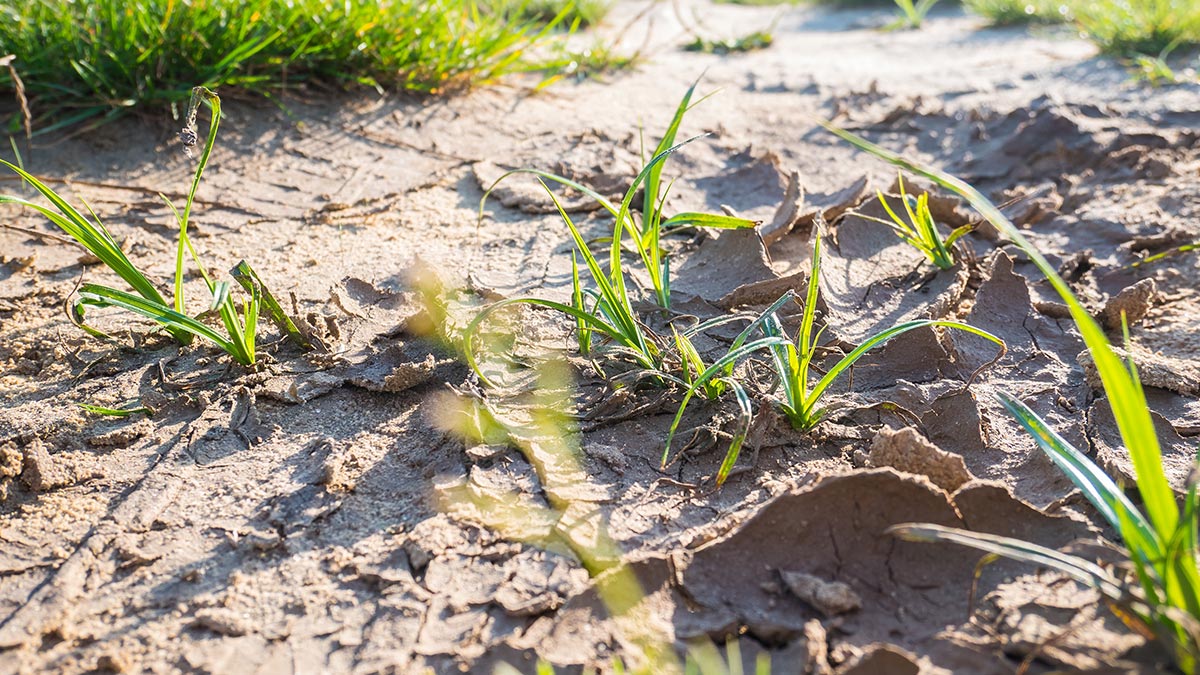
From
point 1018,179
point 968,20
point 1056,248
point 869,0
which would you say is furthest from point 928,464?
point 869,0

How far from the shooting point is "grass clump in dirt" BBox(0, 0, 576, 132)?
241cm

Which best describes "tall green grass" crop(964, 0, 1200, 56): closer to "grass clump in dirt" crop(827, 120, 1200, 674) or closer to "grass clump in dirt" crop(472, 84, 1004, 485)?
"grass clump in dirt" crop(472, 84, 1004, 485)

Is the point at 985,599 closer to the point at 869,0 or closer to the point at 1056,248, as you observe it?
the point at 1056,248

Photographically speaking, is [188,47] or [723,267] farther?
[188,47]

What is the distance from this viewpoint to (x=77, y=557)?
1266 mm

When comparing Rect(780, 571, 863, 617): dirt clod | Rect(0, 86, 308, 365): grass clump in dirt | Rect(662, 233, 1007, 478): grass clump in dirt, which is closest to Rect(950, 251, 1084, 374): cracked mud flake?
Rect(662, 233, 1007, 478): grass clump in dirt

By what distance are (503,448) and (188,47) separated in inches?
69.0

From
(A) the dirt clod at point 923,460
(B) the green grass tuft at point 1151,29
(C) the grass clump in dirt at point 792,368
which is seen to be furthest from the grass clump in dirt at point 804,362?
(B) the green grass tuft at point 1151,29

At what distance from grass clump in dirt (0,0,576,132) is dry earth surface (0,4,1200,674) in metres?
0.10

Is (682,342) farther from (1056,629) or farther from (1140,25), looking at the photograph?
(1140,25)

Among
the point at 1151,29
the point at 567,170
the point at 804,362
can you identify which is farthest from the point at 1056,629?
the point at 1151,29

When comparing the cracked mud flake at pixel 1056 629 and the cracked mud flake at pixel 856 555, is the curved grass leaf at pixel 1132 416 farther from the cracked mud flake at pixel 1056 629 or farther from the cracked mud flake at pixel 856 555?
the cracked mud flake at pixel 856 555

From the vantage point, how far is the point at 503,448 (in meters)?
1.45

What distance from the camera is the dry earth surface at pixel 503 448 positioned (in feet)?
3.72
